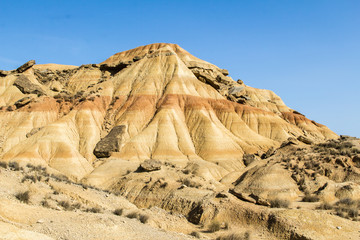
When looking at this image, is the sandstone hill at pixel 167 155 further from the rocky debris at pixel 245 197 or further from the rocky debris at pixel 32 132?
the rocky debris at pixel 32 132

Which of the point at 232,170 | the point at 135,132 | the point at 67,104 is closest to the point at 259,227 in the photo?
the point at 232,170

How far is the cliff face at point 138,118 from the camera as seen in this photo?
52.8m

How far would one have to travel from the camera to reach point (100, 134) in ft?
199

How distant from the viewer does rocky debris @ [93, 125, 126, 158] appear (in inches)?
2108

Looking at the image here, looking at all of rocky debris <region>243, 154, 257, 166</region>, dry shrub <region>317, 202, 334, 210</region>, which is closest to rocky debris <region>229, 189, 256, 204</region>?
dry shrub <region>317, 202, 334, 210</region>

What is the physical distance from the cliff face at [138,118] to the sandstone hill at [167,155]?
26 centimetres

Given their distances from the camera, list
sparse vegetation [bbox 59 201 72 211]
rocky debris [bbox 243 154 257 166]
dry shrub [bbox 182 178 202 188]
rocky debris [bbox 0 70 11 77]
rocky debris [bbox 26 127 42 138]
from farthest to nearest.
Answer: rocky debris [bbox 0 70 11 77] < rocky debris [bbox 26 127 42 138] < rocky debris [bbox 243 154 257 166] < dry shrub [bbox 182 178 202 188] < sparse vegetation [bbox 59 201 72 211]

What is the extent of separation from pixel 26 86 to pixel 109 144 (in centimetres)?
3177

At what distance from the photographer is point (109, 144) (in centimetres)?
5466

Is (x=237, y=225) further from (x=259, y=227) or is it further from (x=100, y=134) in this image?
(x=100, y=134)

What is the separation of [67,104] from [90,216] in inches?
2200

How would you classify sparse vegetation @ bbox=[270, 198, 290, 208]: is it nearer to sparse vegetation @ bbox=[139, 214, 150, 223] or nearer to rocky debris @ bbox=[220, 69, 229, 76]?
sparse vegetation @ bbox=[139, 214, 150, 223]

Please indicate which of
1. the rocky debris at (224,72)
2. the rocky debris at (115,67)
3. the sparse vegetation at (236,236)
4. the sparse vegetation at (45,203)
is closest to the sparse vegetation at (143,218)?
the sparse vegetation at (236,236)

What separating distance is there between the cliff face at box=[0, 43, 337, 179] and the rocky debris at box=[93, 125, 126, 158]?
0.16 meters
